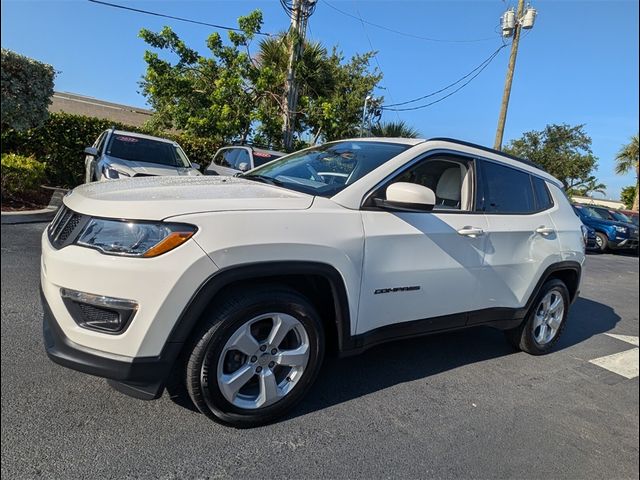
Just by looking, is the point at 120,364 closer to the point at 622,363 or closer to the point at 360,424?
the point at 360,424

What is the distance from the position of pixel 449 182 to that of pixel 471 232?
0.54m

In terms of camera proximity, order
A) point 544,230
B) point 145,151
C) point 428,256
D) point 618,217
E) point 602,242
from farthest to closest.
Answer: point 618,217
point 602,242
point 145,151
point 544,230
point 428,256

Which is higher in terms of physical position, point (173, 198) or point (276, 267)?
point (173, 198)

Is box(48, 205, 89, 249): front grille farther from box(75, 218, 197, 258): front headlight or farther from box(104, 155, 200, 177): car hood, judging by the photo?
box(104, 155, 200, 177): car hood

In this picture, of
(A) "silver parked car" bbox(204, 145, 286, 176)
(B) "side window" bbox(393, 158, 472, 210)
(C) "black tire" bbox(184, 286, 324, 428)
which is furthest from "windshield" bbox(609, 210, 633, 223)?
(C) "black tire" bbox(184, 286, 324, 428)

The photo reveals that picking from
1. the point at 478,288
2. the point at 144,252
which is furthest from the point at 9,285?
the point at 478,288

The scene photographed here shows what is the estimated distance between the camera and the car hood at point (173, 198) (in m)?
2.30

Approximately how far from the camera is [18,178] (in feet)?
27.4

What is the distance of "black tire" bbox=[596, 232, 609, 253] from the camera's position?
55.2 feet

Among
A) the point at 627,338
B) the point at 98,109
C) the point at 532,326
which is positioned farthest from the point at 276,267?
the point at 98,109

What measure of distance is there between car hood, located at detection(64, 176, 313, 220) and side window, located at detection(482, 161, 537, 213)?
1.76 m

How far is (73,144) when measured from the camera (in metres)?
12.0


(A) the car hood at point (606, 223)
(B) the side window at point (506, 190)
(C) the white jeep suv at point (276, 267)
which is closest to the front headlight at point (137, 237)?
(C) the white jeep suv at point (276, 267)

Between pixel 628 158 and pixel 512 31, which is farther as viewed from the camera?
pixel 628 158
